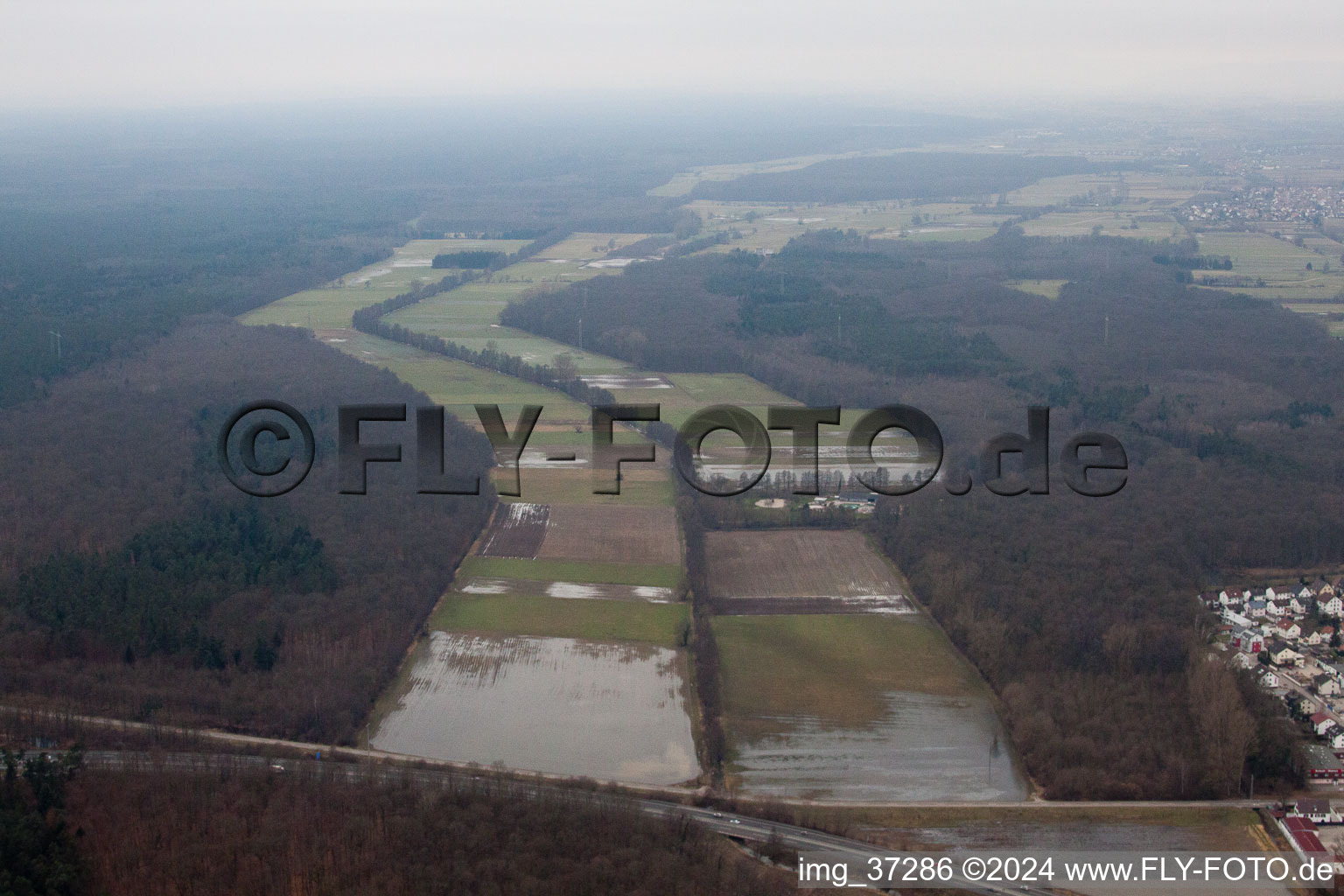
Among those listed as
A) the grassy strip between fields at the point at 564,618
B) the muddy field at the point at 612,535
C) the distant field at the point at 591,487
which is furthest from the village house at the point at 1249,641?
the distant field at the point at 591,487

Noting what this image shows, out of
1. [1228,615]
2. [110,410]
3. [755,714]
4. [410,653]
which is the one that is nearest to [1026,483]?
[1228,615]

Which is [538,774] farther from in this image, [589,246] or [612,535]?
[589,246]

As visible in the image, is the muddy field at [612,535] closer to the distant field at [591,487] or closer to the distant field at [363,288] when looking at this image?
the distant field at [591,487]

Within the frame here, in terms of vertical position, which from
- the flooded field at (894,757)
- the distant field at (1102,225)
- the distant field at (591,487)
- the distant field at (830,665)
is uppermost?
the distant field at (1102,225)

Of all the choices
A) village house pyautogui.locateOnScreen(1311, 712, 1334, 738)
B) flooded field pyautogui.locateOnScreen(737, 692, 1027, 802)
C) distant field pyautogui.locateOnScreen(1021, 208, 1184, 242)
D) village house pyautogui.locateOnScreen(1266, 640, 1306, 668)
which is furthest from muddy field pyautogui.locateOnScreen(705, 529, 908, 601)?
distant field pyautogui.locateOnScreen(1021, 208, 1184, 242)

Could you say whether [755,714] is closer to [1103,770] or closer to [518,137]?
[1103,770]

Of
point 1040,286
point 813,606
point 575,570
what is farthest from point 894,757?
point 1040,286
